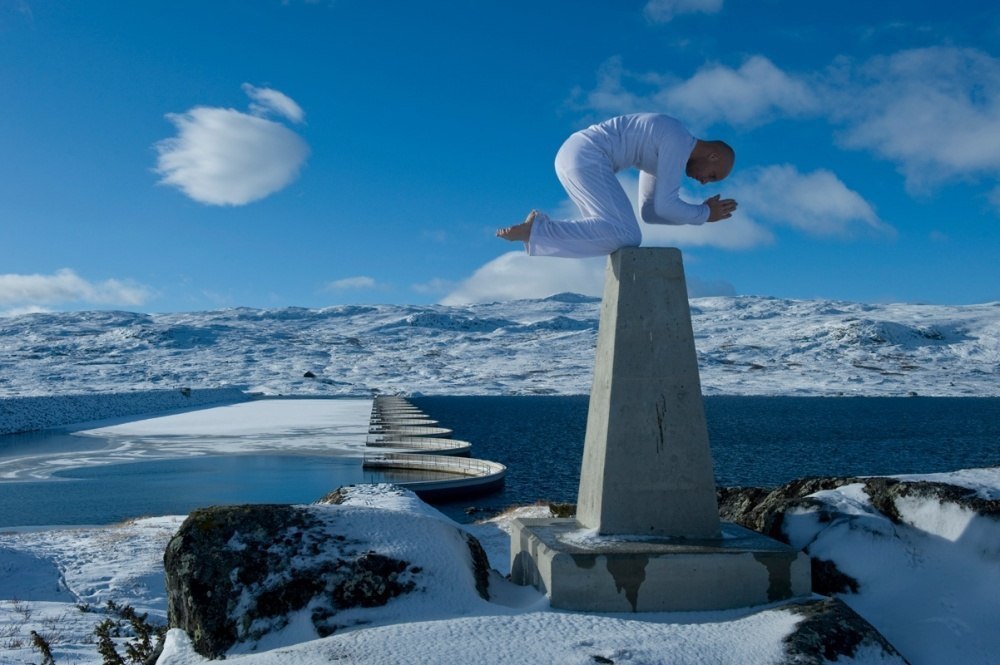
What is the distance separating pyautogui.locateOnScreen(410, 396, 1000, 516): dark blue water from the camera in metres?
40.8

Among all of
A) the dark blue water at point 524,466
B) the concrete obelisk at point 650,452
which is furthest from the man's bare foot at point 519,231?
the dark blue water at point 524,466

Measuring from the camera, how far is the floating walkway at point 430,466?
109 feet

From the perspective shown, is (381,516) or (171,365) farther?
(171,365)

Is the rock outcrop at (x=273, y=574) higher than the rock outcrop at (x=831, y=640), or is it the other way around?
the rock outcrop at (x=273, y=574)

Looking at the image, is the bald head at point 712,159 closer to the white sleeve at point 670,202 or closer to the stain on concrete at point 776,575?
the white sleeve at point 670,202

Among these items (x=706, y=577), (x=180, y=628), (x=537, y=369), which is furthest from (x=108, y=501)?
(x=537, y=369)

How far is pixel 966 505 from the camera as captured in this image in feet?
24.2

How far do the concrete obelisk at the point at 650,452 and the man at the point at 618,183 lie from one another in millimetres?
355

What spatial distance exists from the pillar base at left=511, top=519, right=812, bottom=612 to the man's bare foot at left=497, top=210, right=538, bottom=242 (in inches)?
109

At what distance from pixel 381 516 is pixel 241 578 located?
1.33 metres

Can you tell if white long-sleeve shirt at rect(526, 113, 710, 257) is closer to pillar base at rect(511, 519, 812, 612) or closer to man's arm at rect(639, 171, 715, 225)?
man's arm at rect(639, 171, 715, 225)

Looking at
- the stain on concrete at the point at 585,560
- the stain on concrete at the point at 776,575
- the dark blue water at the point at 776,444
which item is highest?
the stain on concrete at the point at 585,560

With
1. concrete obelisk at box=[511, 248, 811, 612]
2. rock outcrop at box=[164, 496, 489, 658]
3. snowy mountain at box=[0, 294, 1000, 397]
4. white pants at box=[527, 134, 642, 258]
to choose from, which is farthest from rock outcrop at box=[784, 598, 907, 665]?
snowy mountain at box=[0, 294, 1000, 397]

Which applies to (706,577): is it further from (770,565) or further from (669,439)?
(669,439)
